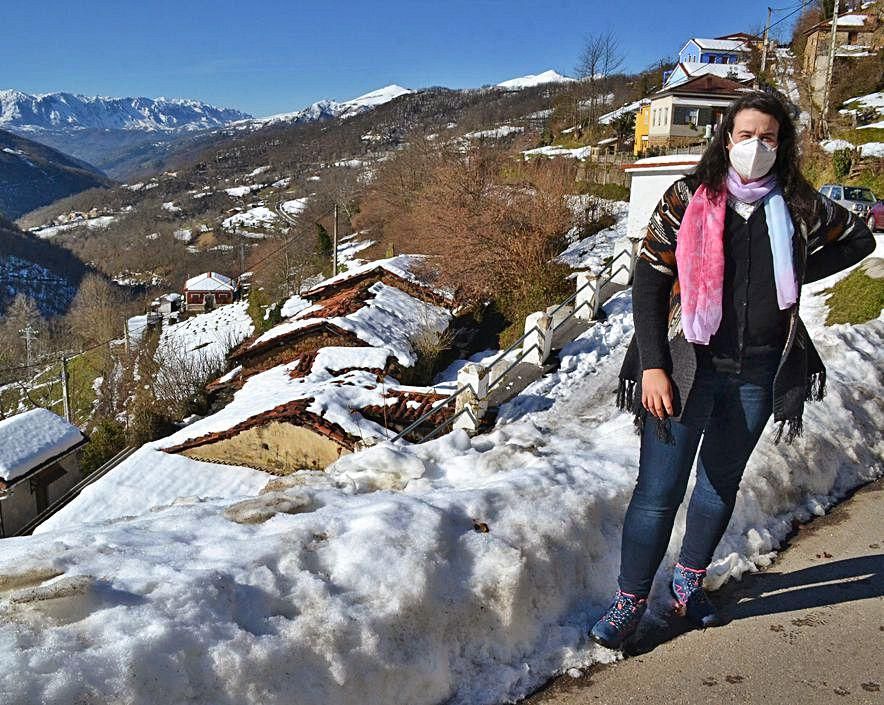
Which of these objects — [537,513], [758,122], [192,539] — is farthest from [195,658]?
[758,122]

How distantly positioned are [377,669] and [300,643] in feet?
0.92

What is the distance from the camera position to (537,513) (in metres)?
2.91

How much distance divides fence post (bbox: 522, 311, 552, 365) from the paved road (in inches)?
265

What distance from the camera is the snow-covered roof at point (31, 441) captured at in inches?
516

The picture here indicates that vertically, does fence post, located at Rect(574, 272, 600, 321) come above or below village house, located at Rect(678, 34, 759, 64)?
below

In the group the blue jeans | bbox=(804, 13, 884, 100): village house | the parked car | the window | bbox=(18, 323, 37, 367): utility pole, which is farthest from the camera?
bbox=(18, 323, 37, 367): utility pole

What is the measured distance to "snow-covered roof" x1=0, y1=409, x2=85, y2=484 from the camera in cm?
1312

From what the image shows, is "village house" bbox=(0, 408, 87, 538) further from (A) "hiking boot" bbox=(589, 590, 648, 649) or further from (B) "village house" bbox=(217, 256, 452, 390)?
(A) "hiking boot" bbox=(589, 590, 648, 649)

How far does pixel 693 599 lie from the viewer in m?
2.65

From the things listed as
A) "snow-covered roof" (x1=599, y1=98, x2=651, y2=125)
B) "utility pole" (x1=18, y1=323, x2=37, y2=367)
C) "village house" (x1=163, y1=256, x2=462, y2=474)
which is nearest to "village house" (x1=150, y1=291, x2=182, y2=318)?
"utility pole" (x1=18, y1=323, x2=37, y2=367)

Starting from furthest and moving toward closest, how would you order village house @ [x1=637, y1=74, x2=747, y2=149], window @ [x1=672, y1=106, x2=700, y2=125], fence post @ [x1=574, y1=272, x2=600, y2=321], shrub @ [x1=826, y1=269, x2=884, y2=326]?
window @ [x1=672, y1=106, x2=700, y2=125]
village house @ [x1=637, y1=74, x2=747, y2=149]
fence post @ [x1=574, y1=272, x2=600, y2=321]
shrub @ [x1=826, y1=269, x2=884, y2=326]

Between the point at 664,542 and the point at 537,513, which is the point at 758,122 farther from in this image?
the point at 537,513

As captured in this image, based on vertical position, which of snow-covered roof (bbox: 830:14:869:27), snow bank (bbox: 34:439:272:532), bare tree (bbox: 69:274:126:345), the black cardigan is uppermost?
snow-covered roof (bbox: 830:14:869:27)

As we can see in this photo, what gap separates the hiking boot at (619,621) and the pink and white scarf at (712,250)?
1.09 meters
